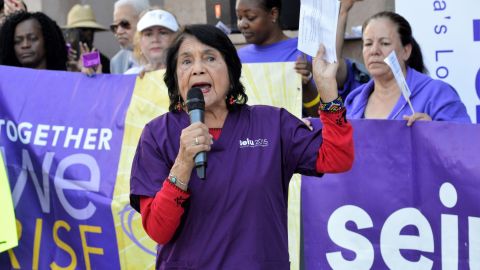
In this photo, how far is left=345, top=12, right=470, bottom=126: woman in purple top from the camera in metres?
4.51

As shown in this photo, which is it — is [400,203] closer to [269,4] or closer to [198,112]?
[198,112]

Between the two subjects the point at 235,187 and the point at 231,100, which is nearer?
the point at 235,187

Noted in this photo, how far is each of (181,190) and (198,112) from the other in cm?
27

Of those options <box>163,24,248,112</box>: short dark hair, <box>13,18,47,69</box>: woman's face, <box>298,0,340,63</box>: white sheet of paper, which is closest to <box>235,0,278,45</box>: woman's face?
<box>13,18,47,69</box>: woman's face

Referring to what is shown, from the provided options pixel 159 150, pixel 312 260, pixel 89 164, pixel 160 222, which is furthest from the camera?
pixel 89 164

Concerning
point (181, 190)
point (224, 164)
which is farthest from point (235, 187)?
point (181, 190)

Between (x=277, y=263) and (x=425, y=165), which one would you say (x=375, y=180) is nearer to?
(x=425, y=165)

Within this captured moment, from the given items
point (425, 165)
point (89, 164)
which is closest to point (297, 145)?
point (425, 165)

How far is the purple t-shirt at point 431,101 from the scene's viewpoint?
4367 mm

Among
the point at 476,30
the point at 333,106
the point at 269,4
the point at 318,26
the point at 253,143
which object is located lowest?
the point at 253,143

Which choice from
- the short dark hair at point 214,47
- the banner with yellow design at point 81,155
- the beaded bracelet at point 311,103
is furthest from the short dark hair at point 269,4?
the short dark hair at point 214,47

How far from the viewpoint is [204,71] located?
313cm

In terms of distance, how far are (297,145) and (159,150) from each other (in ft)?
1.62

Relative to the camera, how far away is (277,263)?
3092mm
